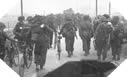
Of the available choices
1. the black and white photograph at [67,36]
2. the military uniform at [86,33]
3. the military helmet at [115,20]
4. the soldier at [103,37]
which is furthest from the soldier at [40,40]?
the military helmet at [115,20]

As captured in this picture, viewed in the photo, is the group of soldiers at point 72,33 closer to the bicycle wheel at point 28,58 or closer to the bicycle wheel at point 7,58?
the bicycle wheel at point 28,58

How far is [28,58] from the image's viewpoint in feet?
7.64

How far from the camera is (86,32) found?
7.30ft

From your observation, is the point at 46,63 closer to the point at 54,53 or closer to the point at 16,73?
the point at 54,53

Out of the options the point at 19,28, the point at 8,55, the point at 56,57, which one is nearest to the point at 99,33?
the point at 56,57

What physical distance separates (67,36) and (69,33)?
3 cm

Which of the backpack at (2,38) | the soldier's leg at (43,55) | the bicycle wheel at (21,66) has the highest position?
the backpack at (2,38)

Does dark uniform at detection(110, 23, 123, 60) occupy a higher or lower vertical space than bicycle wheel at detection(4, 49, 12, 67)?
higher

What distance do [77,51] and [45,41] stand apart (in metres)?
0.28

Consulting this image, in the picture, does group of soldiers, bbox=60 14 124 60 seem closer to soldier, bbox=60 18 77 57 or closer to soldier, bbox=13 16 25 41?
soldier, bbox=60 18 77 57

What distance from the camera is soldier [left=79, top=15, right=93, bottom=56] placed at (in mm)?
2182

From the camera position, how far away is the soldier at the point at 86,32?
2.18m

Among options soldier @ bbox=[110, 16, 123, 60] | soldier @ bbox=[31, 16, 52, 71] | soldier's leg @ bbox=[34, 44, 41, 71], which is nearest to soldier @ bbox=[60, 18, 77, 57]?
soldier @ bbox=[31, 16, 52, 71]

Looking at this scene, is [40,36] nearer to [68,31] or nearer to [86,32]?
[68,31]
